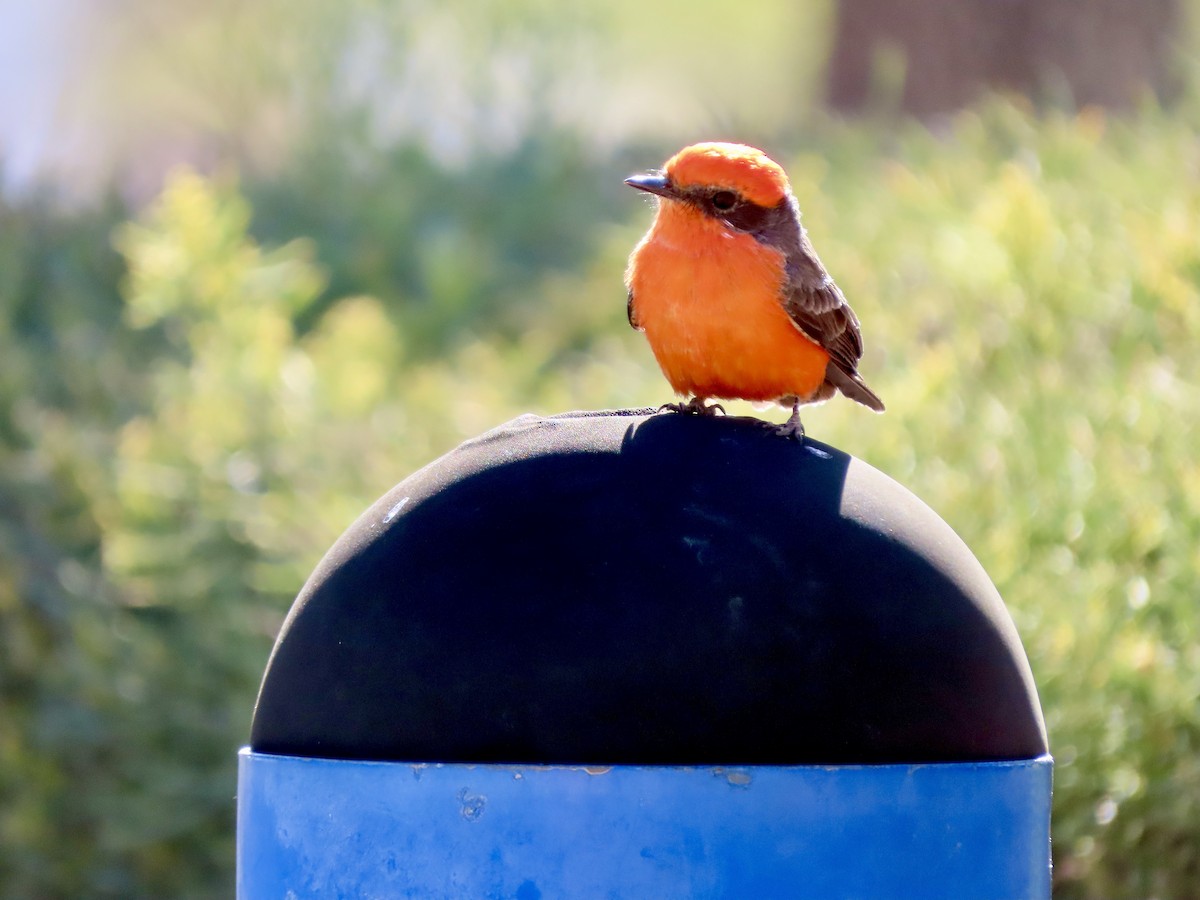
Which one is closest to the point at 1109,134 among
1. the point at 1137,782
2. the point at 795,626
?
the point at 1137,782

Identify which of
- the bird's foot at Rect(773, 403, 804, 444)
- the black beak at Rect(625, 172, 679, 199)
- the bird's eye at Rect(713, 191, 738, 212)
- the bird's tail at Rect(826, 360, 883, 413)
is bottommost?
the bird's foot at Rect(773, 403, 804, 444)

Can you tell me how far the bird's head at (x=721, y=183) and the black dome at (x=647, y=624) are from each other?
86cm

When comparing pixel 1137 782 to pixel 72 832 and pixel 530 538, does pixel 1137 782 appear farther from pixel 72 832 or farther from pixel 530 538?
pixel 72 832

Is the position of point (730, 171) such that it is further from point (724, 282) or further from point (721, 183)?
point (724, 282)

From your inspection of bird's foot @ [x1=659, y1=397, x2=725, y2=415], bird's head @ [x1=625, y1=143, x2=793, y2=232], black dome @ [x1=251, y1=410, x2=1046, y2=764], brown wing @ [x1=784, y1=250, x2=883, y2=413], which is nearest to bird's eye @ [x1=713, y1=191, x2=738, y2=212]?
bird's head @ [x1=625, y1=143, x2=793, y2=232]

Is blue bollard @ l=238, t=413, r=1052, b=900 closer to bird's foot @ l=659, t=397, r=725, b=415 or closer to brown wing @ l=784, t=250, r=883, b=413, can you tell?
bird's foot @ l=659, t=397, r=725, b=415

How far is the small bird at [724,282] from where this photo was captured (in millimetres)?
3498

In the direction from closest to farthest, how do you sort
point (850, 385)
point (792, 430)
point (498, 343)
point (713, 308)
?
point (792, 430) → point (713, 308) → point (850, 385) → point (498, 343)

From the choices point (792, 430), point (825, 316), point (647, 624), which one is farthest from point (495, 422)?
point (647, 624)

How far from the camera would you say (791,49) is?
2280 centimetres

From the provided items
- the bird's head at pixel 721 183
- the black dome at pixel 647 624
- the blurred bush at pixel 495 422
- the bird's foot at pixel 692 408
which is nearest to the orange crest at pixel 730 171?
the bird's head at pixel 721 183

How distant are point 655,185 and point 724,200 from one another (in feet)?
0.51

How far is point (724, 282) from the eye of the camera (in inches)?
138

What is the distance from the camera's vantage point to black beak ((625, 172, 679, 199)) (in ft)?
11.5
